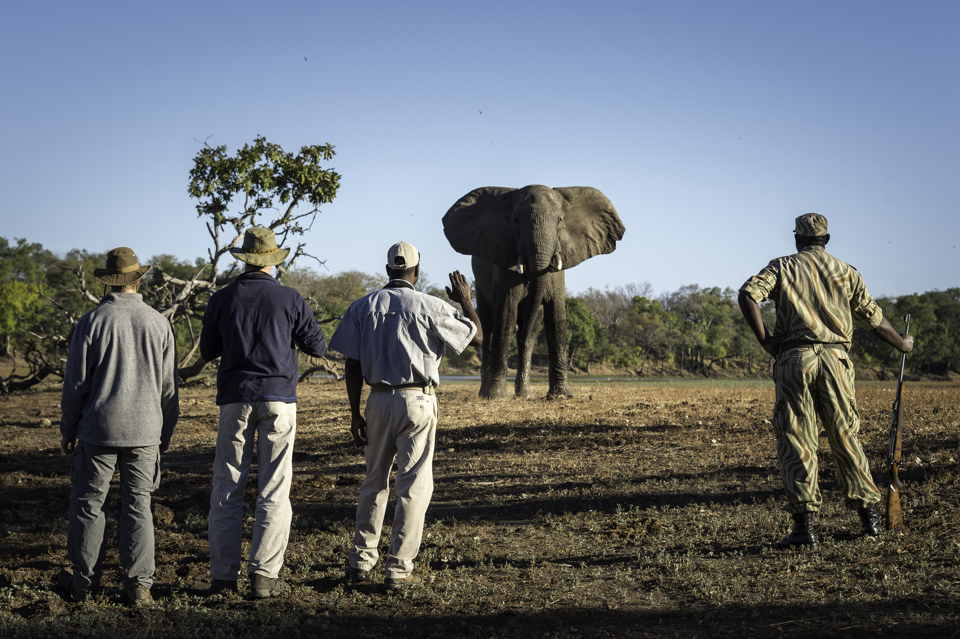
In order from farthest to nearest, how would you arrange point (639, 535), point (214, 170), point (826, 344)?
point (214, 170)
point (639, 535)
point (826, 344)

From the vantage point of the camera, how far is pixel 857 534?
5.33 metres

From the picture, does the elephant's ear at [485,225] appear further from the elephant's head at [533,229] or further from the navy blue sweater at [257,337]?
the navy blue sweater at [257,337]

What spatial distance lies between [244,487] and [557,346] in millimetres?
12436

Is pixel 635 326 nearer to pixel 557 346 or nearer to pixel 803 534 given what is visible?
pixel 557 346

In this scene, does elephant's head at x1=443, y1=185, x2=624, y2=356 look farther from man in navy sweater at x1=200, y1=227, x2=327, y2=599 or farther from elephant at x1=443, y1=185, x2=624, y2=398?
man in navy sweater at x1=200, y1=227, x2=327, y2=599

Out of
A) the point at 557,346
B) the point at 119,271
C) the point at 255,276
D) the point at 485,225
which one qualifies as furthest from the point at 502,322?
the point at 119,271

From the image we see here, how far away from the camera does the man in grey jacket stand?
14.6 feet

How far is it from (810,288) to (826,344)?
40cm

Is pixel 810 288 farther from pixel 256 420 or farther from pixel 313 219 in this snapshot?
pixel 313 219

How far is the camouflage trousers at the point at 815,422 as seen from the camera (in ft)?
17.0

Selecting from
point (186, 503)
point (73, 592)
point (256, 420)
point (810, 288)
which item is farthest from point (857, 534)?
point (186, 503)

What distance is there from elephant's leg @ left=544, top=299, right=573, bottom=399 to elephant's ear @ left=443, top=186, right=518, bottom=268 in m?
1.42

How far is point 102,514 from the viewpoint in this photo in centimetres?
453

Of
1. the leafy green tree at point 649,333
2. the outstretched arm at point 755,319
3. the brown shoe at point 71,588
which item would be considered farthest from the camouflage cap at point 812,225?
the leafy green tree at point 649,333
